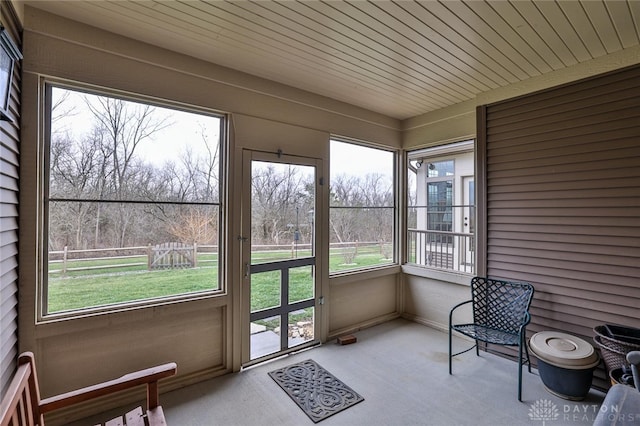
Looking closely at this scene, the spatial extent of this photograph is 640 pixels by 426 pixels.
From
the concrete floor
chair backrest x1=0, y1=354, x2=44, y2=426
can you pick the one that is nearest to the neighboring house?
the concrete floor

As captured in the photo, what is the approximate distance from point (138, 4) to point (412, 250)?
3846 millimetres

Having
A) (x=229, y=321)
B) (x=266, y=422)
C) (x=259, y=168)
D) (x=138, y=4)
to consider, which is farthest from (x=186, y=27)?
(x=266, y=422)

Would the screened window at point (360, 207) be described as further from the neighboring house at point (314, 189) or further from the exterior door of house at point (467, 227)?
the exterior door of house at point (467, 227)

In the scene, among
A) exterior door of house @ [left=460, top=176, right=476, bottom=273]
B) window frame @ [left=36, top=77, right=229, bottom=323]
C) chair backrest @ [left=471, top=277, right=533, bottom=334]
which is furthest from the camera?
exterior door of house @ [left=460, top=176, right=476, bottom=273]

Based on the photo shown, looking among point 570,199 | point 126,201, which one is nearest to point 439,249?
point 570,199

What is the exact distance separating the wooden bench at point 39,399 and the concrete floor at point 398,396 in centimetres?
64

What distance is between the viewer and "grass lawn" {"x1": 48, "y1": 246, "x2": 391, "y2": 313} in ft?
6.79

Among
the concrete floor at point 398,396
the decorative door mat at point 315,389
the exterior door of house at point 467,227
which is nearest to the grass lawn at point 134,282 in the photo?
the decorative door mat at point 315,389

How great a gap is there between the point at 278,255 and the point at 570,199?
2670mm

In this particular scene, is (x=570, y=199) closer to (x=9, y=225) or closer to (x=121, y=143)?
(x=121, y=143)

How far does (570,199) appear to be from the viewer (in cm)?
259

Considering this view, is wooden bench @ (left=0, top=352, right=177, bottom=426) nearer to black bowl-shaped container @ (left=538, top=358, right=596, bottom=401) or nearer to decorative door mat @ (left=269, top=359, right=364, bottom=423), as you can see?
decorative door mat @ (left=269, top=359, right=364, bottom=423)

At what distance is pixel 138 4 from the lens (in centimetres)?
183

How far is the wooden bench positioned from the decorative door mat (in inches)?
42.4
